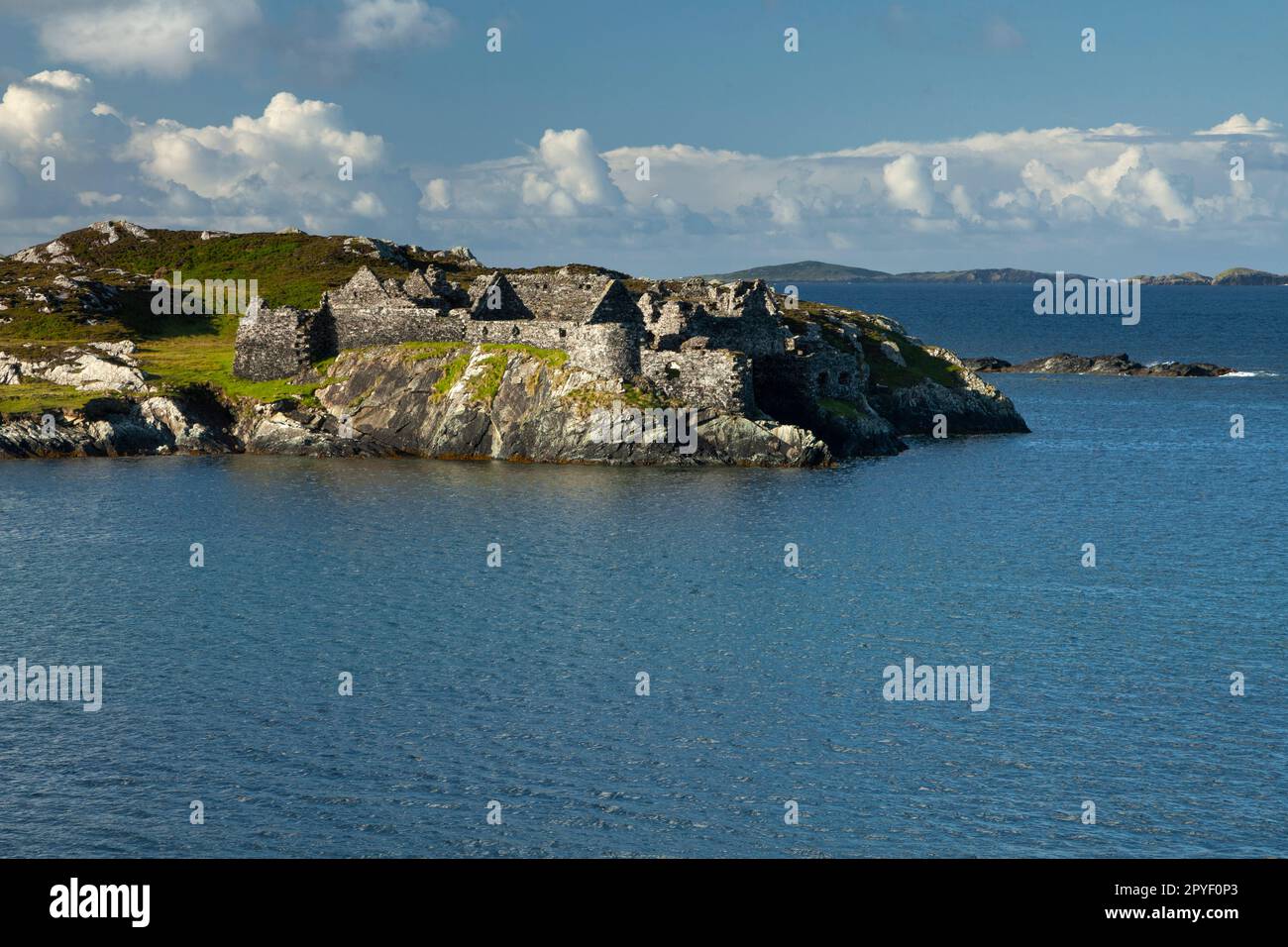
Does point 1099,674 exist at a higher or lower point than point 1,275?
lower

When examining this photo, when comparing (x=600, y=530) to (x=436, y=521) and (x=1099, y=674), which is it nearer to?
(x=436, y=521)

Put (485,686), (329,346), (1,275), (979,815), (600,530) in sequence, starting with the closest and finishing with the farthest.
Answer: (979,815) < (485,686) < (600,530) < (329,346) < (1,275)

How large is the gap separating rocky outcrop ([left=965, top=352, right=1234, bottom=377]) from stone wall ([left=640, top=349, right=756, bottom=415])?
8731 centimetres

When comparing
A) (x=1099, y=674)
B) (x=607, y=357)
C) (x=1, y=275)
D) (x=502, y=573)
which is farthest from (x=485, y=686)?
(x=1, y=275)

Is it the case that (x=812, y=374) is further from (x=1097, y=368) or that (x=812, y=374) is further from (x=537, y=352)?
(x=1097, y=368)

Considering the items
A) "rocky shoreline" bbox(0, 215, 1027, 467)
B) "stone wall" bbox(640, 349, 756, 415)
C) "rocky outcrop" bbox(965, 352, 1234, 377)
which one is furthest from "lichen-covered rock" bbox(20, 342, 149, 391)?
"rocky outcrop" bbox(965, 352, 1234, 377)

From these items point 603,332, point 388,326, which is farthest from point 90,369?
point 603,332

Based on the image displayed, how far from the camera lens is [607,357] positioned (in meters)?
79.3

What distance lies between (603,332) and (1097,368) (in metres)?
94.6

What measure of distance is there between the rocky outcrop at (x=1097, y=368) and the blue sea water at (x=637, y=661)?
7937 cm

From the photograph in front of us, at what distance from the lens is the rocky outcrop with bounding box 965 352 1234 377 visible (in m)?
152
